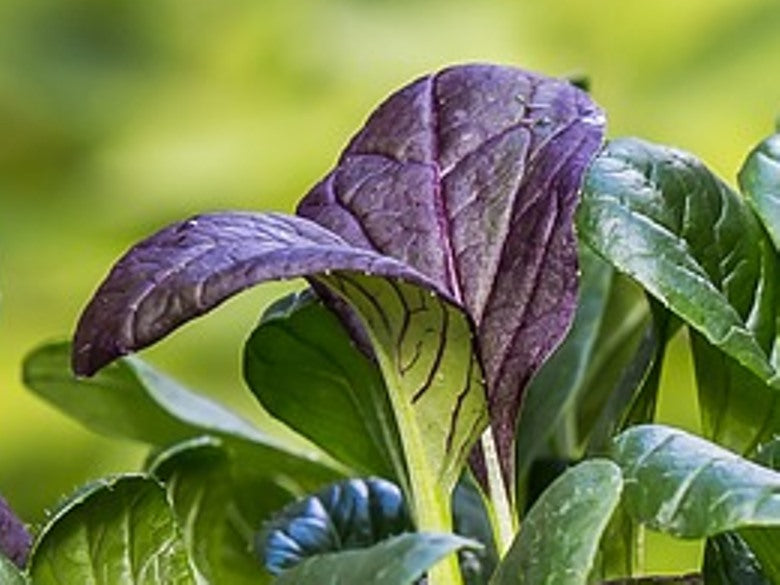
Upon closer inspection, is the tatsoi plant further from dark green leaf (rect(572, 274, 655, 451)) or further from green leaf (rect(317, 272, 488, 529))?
dark green leaf (rect(572, 274, 655, 451))

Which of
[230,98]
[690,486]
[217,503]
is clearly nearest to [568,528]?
[690,486]

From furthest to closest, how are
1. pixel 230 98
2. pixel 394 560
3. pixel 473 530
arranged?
pixel 230 98
pixel 473 530
pixel 394 560

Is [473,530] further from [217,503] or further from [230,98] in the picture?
[230,98]

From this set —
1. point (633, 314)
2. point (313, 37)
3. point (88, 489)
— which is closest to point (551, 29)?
point (313, 37)

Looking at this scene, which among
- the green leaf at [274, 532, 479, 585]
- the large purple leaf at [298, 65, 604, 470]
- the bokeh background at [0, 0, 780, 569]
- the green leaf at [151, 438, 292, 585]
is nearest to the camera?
the green leaf at [274, 532, 479, 585]

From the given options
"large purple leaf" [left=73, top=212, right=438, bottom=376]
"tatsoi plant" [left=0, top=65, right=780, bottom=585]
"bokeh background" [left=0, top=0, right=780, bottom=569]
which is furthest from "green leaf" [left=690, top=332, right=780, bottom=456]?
"bokeh background" [left=0, top=0, right=780, bottom=569]

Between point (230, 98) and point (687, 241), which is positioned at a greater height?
point (687, 241)
